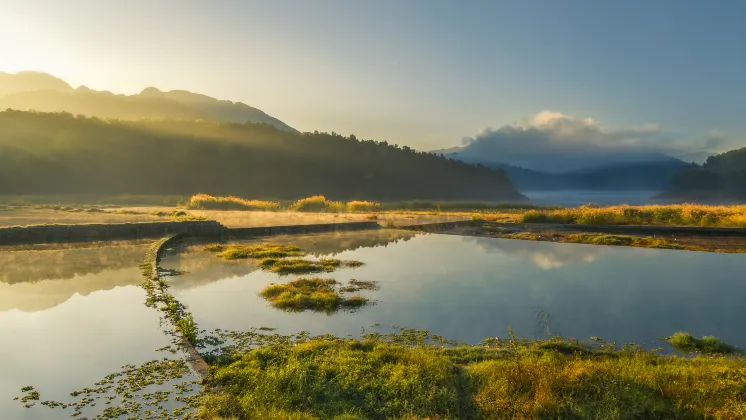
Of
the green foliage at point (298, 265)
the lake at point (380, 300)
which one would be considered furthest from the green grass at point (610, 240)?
the green foliage at point (298, 265)

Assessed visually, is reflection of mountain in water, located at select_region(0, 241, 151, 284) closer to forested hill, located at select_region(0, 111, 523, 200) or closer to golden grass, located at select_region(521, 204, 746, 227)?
golden grass, located at select_region(521, 204, 746, 227)

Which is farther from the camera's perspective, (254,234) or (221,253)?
(254,234)

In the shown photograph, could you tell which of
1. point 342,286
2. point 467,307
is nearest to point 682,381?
point 467,307

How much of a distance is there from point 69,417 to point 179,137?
116 metres

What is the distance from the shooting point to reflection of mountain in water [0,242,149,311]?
12453 mm

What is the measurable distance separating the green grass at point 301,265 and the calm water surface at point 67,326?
4474 mm

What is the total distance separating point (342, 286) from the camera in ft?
46.0

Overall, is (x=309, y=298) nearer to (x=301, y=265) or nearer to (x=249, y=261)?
(x=301, y=265)

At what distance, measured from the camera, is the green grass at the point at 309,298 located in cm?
1164

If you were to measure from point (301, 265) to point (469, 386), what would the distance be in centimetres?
1133

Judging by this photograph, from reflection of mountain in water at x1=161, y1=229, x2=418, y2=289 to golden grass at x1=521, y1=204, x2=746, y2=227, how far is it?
11.8 m

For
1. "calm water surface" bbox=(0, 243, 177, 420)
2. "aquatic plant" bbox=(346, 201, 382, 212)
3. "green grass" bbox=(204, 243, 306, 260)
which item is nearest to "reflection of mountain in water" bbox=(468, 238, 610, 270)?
"green grass" bbox=(204, 243, 306, 260)

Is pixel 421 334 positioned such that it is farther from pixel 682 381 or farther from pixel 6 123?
pixel 6 123

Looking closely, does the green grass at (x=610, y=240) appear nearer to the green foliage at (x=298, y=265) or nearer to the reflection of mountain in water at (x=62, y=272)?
the green foliage at (x=298, y=265)
